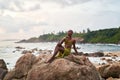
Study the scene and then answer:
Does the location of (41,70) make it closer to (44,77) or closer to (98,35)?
(44,77)

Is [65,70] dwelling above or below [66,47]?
below

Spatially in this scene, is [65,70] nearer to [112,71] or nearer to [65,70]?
[65,70]

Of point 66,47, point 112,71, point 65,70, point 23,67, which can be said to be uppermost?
point 66,47

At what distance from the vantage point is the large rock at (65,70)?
16.1 metres

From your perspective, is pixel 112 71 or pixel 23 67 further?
pixel 112 71

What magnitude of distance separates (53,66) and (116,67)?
1033 centimetres

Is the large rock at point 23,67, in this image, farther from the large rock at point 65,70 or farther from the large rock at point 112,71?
the large rock at point 112,71

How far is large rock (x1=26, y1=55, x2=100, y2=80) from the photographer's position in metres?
16.1

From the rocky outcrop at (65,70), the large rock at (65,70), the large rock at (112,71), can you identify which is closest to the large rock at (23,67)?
the rocky outcrop at (65,70)

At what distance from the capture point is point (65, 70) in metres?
16.2

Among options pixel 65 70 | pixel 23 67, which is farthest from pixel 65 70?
pixel 23 67

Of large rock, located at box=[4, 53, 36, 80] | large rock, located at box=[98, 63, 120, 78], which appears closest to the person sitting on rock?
large rock, located at box=[4, 53, 36, 80]

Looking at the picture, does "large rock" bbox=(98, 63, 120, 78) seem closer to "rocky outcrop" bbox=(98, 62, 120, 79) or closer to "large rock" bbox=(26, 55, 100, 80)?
"rocky outcrop" bbox=(98, 62, 120, 79)

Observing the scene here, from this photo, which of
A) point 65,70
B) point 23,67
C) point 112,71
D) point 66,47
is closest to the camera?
point 65,70
